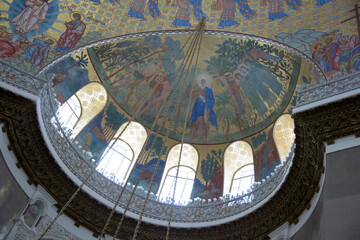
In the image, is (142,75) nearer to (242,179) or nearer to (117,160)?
(117,160)

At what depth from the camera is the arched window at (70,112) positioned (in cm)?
1545

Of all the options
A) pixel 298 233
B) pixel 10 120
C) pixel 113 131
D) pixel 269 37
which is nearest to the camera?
pixel 298 233

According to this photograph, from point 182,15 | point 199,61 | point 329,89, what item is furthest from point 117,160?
point 329,89

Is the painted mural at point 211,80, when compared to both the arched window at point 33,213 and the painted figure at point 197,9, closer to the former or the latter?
the painted figure at point 197,9

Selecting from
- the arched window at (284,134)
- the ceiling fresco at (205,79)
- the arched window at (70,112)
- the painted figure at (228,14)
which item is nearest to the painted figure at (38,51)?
the ceiling fresco at (205,79)

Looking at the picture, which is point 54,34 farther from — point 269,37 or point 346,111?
point 346,111

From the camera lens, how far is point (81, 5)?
44.6ft

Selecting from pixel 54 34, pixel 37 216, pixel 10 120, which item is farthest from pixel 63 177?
pixel 54 34

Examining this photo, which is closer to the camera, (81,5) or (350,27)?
(350,27)

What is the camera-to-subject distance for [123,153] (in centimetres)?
1684

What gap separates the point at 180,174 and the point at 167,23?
5859mm

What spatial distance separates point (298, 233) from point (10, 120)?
801 centimetres

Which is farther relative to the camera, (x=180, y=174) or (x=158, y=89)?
(x=158, y=89)

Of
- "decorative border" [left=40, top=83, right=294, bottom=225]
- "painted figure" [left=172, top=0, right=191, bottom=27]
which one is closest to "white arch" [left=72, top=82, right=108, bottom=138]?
"decorative border" [left=40, top=83, right=294, bottom=225]
